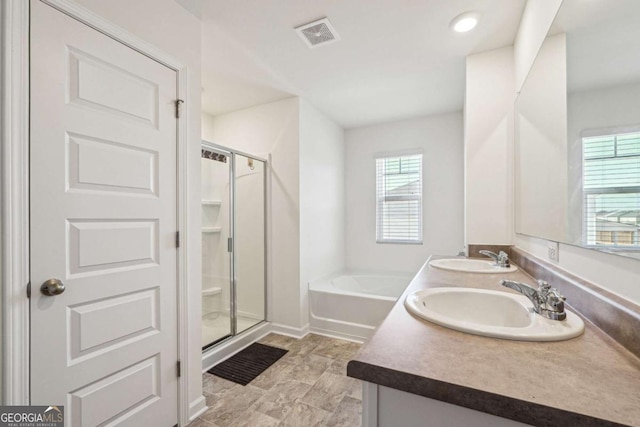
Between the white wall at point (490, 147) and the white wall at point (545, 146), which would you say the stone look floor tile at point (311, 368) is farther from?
the white wall at point (545, 146)

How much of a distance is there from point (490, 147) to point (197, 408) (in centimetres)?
273

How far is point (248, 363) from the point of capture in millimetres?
2354

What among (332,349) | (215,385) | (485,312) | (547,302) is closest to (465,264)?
(485,312)

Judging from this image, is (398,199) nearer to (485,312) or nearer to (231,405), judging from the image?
(485,312)

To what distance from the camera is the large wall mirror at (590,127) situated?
2.32 ft

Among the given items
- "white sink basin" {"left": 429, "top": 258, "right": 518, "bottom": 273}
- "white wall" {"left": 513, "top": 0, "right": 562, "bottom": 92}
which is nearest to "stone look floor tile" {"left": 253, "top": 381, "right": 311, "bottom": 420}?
"white sink basin" {"left": 429, "top": 258, "right": 518, "bottom": 273}

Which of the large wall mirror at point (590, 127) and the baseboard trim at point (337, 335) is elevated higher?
the large wall mirror at point (590, 127)

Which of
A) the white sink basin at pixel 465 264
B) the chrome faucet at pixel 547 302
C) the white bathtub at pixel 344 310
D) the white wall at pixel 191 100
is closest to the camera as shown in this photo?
the chrome faucet at pixel 547 302

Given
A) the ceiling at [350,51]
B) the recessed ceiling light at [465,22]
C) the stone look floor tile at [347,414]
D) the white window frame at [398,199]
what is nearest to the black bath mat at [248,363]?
the stone look floor tile at [347,414]

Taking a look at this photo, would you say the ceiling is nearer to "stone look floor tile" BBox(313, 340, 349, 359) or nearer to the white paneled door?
the white paneled door

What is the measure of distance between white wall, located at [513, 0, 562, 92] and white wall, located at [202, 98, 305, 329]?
6.32ft

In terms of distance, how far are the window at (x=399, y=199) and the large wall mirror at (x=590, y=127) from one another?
90.3 inches

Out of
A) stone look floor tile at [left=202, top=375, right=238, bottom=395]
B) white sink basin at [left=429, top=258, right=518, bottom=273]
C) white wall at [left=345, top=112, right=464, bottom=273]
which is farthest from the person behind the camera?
white wall at [left=345, top=112, right=464, bottom=273]

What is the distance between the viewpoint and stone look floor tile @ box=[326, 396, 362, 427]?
1.63 meters
